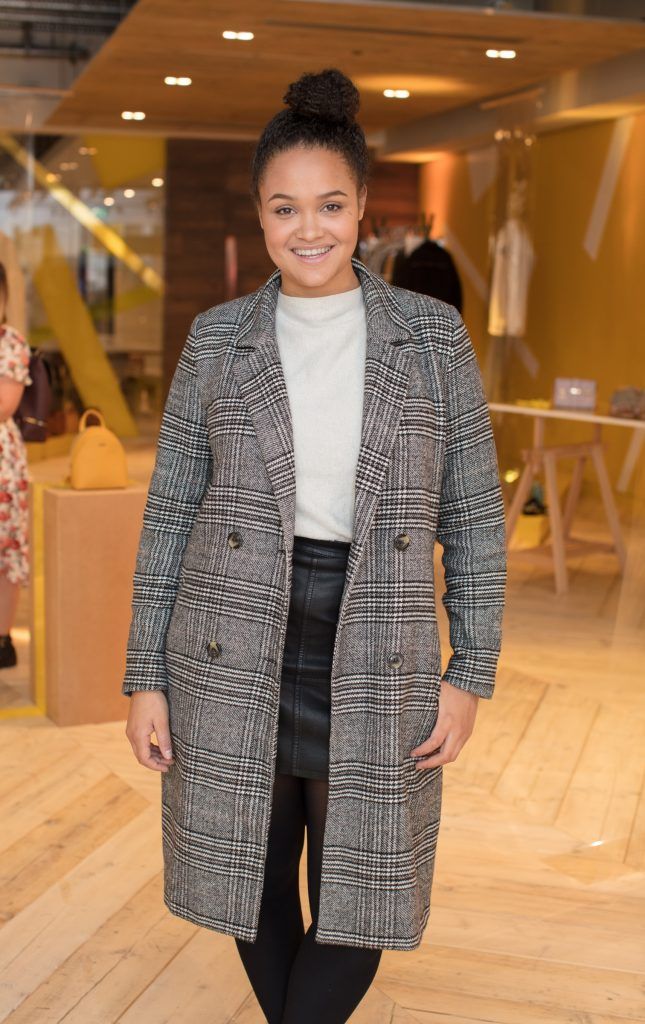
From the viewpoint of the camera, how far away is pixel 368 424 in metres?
1.68

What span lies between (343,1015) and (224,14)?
230 inches

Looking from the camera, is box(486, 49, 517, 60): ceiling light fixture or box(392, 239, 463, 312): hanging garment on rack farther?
box(392, 239, 463, 312): hanging garment on rack

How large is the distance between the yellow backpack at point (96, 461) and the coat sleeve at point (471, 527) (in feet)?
8.34

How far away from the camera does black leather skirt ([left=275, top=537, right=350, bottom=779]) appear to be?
172 cm

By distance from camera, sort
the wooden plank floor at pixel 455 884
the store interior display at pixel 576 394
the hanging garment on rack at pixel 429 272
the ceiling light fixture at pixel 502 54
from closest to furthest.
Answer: the wooden plank floor at pixel 455 884 → the store interior display at pixel 576 394 → the ceiling light fixture at pixel 502 54 → the hanging garment on rack at pixel 429 272

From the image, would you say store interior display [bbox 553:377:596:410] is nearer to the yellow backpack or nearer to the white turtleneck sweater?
the yellow backpack

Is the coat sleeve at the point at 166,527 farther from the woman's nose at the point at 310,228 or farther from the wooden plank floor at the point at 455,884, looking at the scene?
the wooden plank floor at the point at 455,884

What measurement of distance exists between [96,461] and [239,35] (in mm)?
3899

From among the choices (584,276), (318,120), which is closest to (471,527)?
(318,120)

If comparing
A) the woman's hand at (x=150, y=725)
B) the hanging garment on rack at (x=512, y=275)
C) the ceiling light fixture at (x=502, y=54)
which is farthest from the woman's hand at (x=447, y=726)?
the hanging garment on rack at (x=512, y=275)

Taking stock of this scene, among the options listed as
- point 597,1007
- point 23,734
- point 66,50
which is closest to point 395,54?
point 66,50

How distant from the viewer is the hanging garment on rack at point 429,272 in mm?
8766

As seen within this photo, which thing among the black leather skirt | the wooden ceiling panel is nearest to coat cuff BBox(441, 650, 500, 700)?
the black leather skirt

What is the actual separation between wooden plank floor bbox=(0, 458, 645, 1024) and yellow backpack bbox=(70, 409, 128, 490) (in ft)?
2.67
